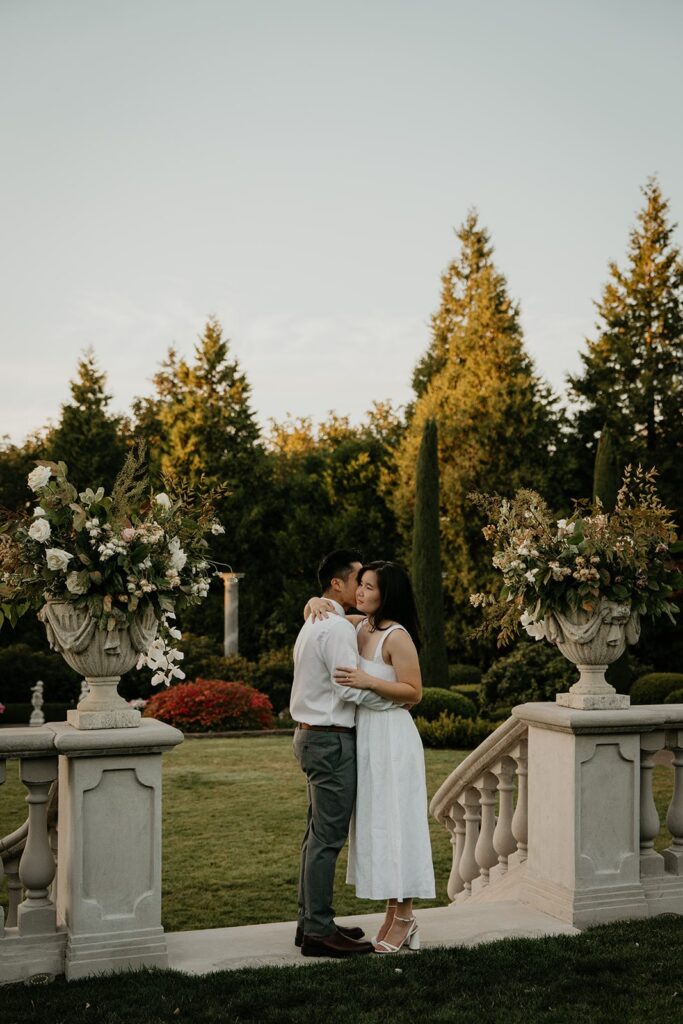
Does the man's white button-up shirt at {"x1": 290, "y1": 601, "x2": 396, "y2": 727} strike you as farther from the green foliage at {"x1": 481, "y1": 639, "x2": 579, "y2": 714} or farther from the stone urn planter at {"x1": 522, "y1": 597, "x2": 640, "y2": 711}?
the green foliage at {"x1": 481, "y1": 639, "x2": 579, "y2": 714}

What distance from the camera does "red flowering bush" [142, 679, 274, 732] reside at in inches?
667

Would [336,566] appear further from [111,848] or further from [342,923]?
[342,923]

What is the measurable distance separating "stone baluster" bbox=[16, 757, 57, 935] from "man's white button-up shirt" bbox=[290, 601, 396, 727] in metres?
1.09

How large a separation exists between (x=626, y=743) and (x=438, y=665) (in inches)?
590

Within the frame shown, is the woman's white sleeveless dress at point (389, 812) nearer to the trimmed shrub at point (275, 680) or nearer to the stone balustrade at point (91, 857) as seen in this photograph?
the stone balustrade at point (91, 857)

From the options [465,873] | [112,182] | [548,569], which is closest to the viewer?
[548,569]

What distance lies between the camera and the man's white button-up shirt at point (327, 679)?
13.4ft


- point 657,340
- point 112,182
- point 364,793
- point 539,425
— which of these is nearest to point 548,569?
point 364,793

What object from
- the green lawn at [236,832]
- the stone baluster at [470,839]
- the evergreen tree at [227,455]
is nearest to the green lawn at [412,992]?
the stone baluster at [470,839]

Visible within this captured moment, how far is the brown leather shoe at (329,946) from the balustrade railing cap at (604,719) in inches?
55.1

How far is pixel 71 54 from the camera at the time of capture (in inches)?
428

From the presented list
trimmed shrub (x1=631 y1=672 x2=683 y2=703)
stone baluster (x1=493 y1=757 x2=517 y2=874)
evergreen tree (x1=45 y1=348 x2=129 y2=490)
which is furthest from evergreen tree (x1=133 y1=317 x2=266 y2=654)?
stone baluster (x1=493 y1=757 x2=517 y2=874)

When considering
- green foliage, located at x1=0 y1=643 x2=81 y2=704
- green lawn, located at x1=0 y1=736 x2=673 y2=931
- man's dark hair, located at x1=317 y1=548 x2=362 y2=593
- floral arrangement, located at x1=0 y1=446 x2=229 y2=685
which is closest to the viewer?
floral arrangement, located at x1=0 y1=446 x2=229 y2=685

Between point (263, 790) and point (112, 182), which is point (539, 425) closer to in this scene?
point (112, 182)
